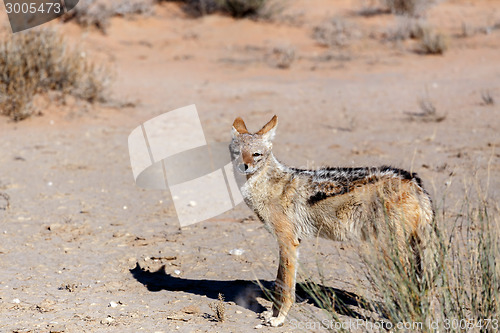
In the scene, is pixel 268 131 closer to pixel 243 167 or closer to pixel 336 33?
pixel 243 167

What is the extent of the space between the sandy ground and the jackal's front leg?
127 mm

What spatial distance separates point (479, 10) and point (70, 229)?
1822 cm

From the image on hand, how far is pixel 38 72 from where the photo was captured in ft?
40.2

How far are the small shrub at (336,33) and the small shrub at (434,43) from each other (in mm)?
2266

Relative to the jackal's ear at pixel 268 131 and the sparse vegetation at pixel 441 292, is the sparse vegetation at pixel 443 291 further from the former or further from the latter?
the jackal's ear at pixel 268 131

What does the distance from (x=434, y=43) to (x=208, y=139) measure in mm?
8705

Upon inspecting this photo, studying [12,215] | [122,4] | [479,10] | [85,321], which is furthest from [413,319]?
[479,10]

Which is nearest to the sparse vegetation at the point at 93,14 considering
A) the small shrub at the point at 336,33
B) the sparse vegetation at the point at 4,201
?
the small shrub at the point at 336,33

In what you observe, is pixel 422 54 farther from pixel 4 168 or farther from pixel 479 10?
pixel 4 168

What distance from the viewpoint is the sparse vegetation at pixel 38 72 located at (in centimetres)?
1169

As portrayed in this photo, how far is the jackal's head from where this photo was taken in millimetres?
5441

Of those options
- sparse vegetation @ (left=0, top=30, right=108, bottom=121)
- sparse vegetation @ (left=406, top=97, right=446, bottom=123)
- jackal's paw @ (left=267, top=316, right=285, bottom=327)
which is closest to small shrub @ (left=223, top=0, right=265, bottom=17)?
sparse vegetation @ (left=0, top=30, right=108, bottom=121)

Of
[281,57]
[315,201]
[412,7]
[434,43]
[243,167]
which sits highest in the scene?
[243,167]

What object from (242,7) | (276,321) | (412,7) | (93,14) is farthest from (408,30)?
(276,321)
